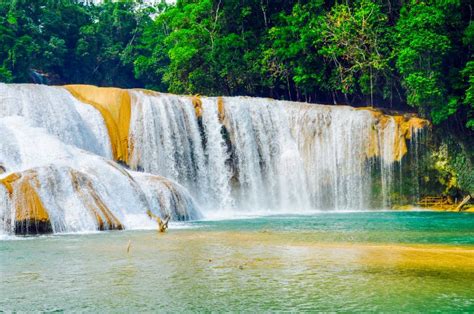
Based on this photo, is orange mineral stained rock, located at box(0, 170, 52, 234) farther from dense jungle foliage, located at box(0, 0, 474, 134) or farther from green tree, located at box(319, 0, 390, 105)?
green tree, located at box(319, 0, 390, 105)

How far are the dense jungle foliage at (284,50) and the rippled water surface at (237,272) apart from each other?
17991 mm

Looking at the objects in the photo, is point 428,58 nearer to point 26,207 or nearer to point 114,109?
point 114,109

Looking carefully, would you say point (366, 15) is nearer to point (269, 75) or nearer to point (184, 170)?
point (269, 75)

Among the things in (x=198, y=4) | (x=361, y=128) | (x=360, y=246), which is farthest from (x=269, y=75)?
(x=360, y=246)

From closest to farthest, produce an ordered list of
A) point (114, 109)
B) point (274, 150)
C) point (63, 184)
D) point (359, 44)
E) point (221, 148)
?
point (63, 184) < point (114, 109) < point (221, 148) < point (274, 150) < point (359, 44)

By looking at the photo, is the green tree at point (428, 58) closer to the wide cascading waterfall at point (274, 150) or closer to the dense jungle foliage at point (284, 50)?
the dense jungle foliage at point (284, 50)

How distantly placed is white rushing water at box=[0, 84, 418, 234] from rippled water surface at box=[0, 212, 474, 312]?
7527mm

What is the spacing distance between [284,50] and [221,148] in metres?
10.7

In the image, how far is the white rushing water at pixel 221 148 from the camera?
81.5ft

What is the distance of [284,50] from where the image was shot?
41.4m

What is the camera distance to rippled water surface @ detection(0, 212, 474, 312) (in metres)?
9.10

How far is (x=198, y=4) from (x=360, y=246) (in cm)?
3394

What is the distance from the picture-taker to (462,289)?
9914 mm

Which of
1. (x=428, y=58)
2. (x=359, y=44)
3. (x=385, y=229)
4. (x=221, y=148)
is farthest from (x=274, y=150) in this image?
(x=385, y=229)
